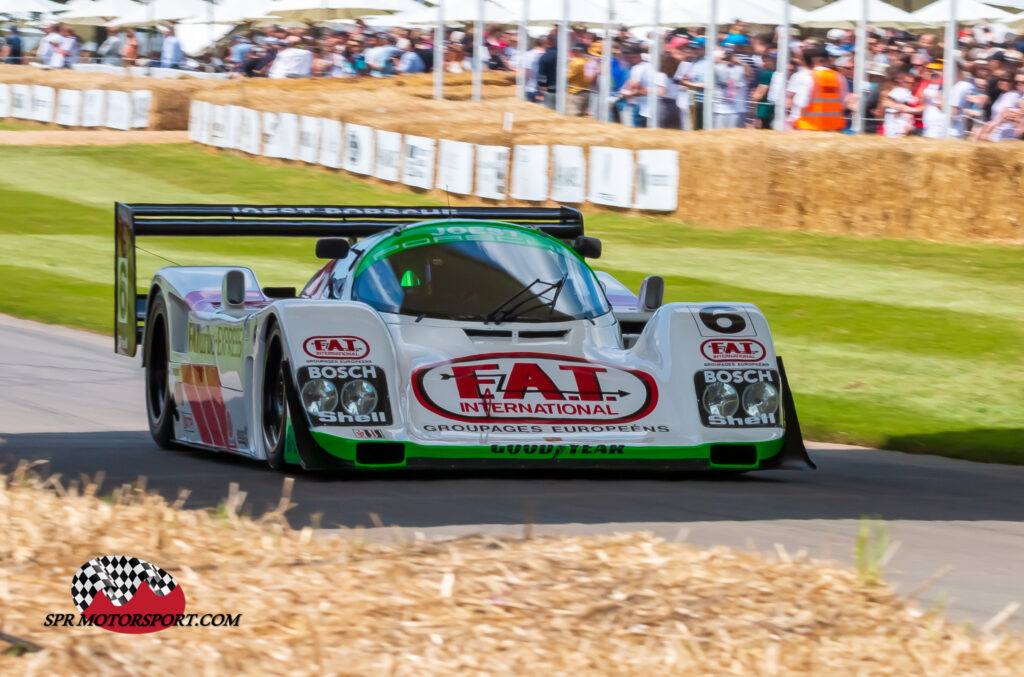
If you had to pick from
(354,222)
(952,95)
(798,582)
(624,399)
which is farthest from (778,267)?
(798,582)

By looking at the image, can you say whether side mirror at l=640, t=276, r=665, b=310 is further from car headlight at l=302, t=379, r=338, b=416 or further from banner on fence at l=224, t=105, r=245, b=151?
banner on fence at l=224, t=105, r=245, b=151

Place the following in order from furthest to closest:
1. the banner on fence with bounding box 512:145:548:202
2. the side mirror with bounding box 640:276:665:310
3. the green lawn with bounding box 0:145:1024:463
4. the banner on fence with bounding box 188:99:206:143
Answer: the banner on fence with bounding box 188:99:206:143 → the banner on fence with bounding box 512:145:548:202 → the green lawn with bounding box 0:145:1024:463 → the side mirror with bounding box 640:276:665:310

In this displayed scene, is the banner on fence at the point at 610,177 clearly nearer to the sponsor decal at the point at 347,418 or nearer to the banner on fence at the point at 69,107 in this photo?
the sponsor decal at the point at 347,418

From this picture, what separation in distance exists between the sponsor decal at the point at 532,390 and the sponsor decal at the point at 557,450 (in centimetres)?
15

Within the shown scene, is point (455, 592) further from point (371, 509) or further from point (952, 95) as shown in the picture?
point (952, 95)

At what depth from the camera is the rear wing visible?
10805 millimetres

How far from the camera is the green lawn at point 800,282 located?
1295 centimetres

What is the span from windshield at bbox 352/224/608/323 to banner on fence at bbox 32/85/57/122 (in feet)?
115

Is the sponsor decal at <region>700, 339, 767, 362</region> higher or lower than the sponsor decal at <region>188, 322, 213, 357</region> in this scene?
higher

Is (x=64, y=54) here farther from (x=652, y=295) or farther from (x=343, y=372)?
(x=343, y=372)

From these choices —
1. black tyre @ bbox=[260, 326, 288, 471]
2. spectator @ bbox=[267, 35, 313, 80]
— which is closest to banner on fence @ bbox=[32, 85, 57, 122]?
spectator @ bbox=[267, 35, 313, 80]

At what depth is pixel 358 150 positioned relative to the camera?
1254 inches

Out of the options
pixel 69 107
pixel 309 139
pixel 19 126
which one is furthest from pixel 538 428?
pixel 19 126

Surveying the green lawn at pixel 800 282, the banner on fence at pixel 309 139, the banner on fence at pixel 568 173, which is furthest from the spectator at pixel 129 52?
the banner on fence at pixel 568 173
